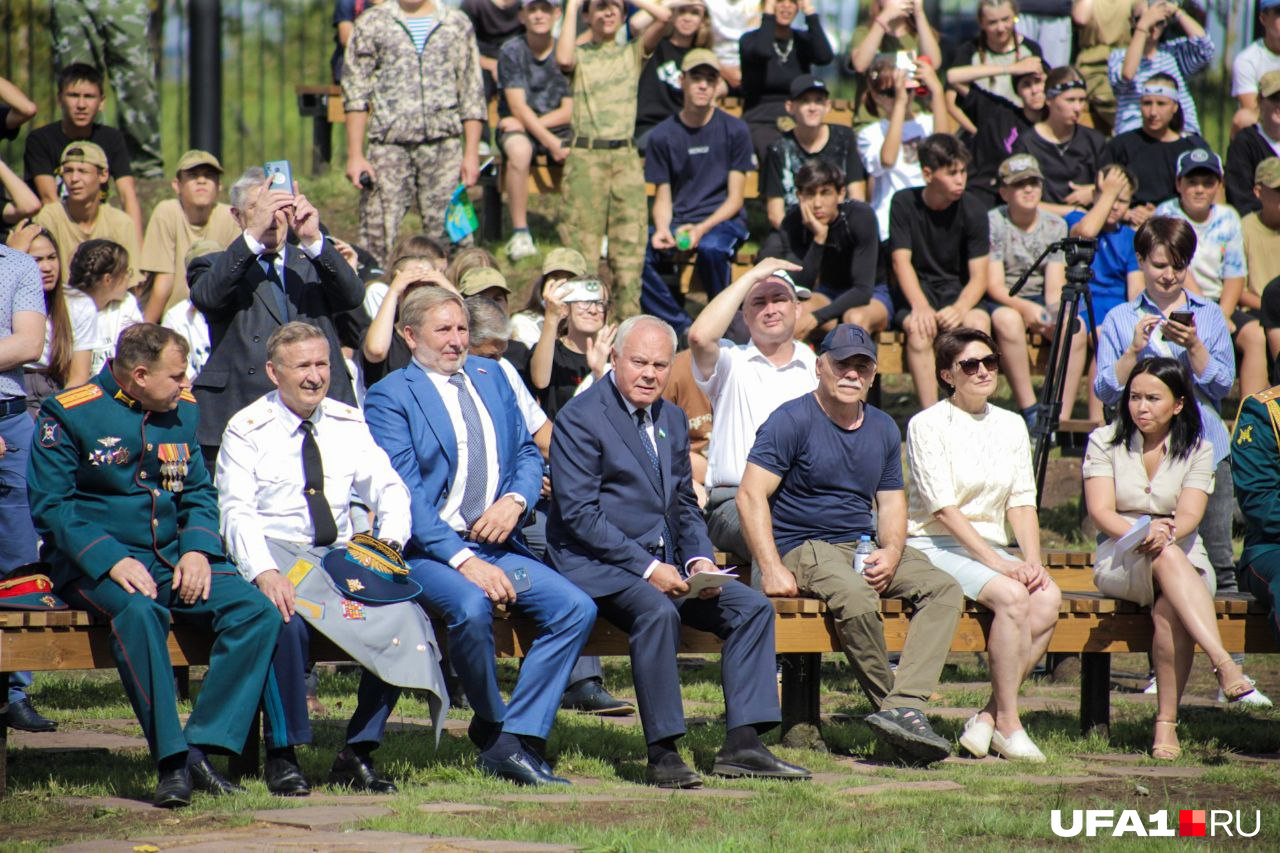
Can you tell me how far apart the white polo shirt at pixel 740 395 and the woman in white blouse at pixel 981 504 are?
697 mm

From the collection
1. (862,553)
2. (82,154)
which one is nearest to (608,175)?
(82,154)

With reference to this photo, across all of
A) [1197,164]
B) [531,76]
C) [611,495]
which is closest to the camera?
[611,495]

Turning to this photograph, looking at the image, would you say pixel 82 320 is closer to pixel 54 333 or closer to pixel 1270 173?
pixel 54 333

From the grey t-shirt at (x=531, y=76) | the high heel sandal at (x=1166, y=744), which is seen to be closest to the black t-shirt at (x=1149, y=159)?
the grey t-shirt at (x=531, y=76)

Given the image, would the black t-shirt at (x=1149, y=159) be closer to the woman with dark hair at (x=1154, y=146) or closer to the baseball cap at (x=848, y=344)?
the woman with dark hair at (x=1154, y=146)

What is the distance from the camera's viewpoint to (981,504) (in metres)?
6.56

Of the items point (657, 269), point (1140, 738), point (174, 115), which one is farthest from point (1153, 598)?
point (174, 115)

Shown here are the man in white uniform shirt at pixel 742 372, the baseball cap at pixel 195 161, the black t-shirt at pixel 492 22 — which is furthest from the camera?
the black t-shirt at pixel 492 22

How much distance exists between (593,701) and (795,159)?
4.59m

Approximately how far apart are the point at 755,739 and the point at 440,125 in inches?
240

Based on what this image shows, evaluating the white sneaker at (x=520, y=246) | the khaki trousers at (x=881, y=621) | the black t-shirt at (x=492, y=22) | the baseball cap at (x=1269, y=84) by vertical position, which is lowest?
the khaki trousers at (x=881, y=621)

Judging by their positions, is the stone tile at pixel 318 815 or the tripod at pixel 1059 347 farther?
the tripod at pixel 1059 347

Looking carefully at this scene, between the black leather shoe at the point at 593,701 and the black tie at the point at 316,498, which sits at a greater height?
the black tie at the point at 316,498

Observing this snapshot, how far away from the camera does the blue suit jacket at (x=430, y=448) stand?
19.4 ft
